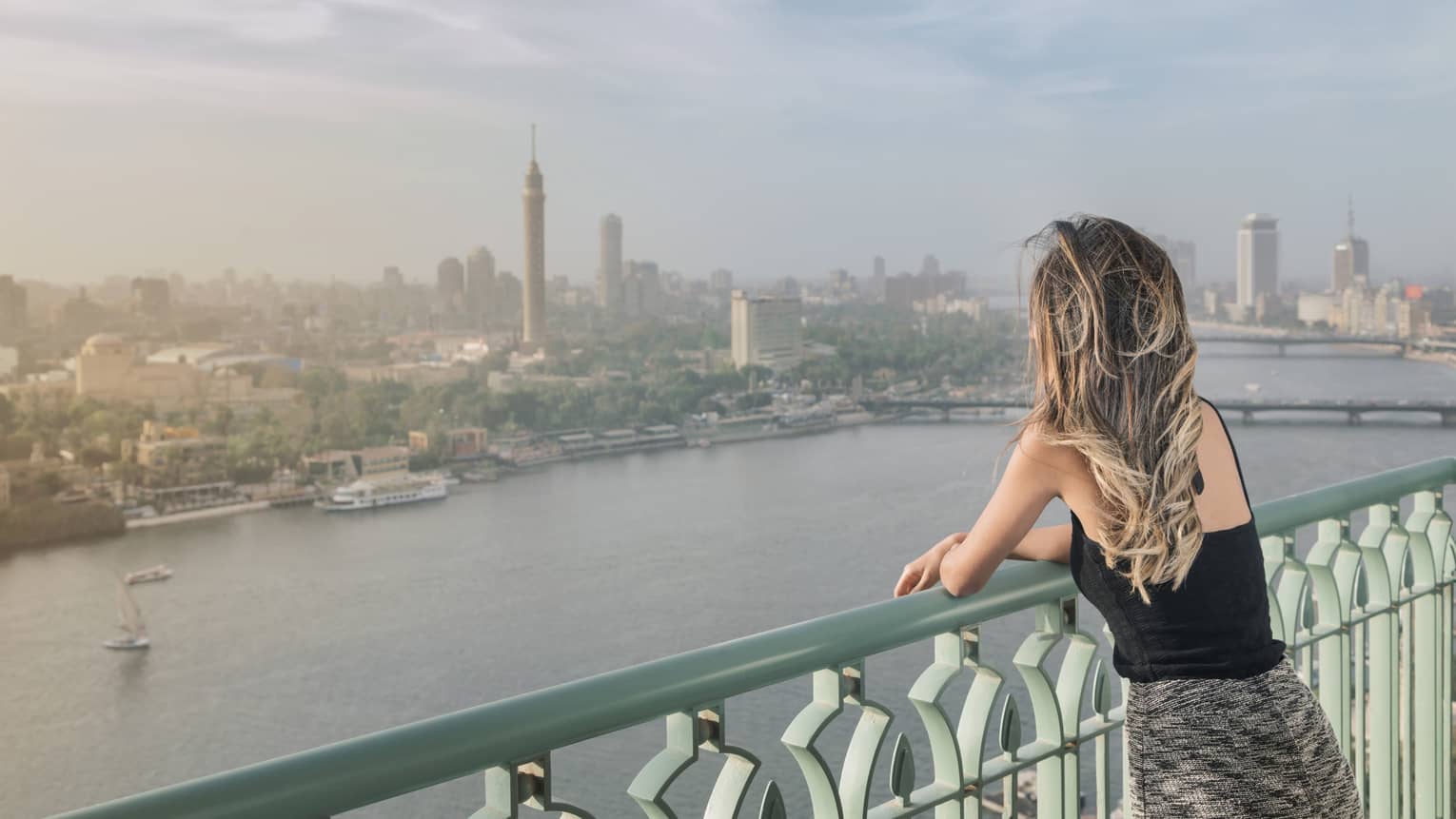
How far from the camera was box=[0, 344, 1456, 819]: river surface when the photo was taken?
1545 cm

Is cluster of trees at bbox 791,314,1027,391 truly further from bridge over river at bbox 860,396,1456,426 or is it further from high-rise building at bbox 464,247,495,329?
high-rise building at bbox 464,247,495,329

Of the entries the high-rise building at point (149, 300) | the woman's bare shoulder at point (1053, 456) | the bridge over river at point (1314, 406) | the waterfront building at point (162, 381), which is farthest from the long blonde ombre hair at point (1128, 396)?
the high-rise building at point (149, 300)

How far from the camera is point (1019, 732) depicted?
2.71 ft

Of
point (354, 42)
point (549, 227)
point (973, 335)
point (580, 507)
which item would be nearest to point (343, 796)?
point (580, 507)

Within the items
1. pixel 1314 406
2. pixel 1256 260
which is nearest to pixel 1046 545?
pixel 1314 406

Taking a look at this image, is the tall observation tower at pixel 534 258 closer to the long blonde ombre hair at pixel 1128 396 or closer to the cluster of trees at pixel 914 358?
the cluster of trees at pixel 914 358

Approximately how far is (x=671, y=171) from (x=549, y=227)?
18.4 feet

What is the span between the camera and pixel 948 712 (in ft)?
2.86

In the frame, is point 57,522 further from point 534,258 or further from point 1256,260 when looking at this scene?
point 1256,260

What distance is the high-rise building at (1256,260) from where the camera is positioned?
35688 mm

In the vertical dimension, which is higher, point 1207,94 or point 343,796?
point 1207,94

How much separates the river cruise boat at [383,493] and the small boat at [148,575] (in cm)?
402

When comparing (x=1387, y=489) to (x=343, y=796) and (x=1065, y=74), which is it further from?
(x=1065, y=74)

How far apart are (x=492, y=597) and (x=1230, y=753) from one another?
1981 centimetres
